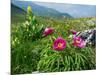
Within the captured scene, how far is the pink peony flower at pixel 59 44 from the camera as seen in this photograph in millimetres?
2059

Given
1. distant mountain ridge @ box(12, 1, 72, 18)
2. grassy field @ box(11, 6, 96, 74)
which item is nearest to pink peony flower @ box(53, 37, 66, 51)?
grassy field @ box(11, 6, 96, 74)

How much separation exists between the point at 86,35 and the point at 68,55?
1.01 ft

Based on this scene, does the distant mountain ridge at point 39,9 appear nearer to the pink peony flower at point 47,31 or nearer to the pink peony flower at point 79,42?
the pink peony flower at point 47,31

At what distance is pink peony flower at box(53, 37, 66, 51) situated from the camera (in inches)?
81.0

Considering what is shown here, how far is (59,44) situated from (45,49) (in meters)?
0.16

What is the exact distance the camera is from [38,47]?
2.01 metres

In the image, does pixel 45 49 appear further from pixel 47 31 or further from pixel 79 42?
pixel 79 42

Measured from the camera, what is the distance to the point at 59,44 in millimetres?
2068

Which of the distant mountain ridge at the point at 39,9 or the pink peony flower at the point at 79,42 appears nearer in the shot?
the distant mountain ridge at the point at 39,9

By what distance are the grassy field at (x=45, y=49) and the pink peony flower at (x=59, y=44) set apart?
0.03m

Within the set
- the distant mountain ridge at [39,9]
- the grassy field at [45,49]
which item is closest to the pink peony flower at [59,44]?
the grassy field at [45,49]

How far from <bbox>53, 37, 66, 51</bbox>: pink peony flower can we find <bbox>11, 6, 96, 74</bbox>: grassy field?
0.03 metres

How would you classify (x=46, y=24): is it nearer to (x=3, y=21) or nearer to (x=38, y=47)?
(x=38, y=47)

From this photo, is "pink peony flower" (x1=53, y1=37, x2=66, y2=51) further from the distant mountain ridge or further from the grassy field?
the distant mountain ridge
